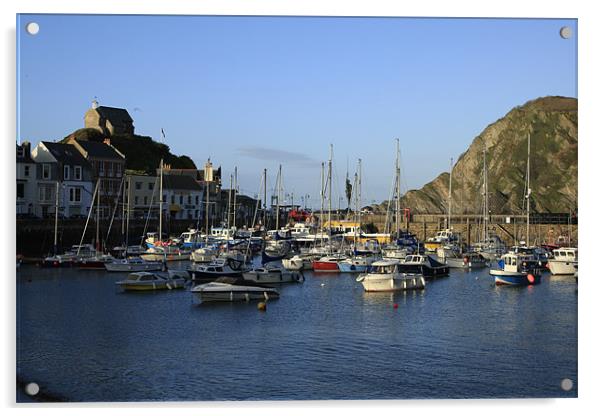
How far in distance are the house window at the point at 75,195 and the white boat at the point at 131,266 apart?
12.8 metres

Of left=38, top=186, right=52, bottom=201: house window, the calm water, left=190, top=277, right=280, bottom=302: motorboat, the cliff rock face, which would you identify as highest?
the cliff rock face

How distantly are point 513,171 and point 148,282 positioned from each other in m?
94.8

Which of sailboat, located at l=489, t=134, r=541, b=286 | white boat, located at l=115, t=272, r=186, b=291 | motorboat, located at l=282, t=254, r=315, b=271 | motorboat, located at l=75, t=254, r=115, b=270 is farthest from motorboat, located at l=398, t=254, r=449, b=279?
motorboat, located at l=75, t=254, r=115, b=270

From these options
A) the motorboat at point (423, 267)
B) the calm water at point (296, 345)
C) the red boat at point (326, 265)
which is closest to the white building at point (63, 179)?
the red boat at point (326, 265)

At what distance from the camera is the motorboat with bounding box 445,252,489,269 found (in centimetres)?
4359

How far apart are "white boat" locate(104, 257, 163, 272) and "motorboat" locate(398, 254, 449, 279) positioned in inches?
486

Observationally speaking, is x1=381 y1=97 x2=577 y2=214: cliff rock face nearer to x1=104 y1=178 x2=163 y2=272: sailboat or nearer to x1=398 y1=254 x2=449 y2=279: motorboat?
x1=398 y1=254 x2=449 y2=279: motorboat

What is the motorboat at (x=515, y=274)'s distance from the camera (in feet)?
110

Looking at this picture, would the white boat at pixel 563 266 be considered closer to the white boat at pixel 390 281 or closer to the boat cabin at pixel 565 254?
the boat cabin at pixel 565 254

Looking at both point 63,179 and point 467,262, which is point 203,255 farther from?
point 467,262

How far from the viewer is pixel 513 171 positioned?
117m

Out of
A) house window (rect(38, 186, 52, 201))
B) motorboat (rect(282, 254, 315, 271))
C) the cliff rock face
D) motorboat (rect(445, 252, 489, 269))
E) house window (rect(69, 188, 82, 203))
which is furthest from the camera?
the cliff rock face

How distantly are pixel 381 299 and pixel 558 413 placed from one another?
57.5 ft

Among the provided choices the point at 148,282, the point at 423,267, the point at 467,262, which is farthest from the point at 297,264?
the point at 148,282
